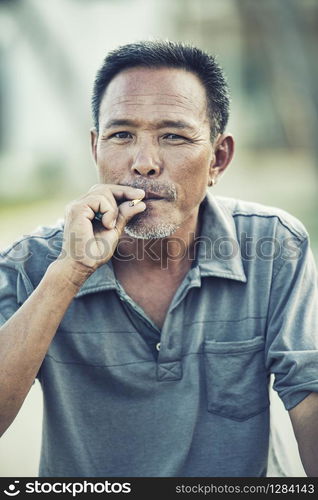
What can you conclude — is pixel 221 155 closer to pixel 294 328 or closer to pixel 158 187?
pixel 158 187

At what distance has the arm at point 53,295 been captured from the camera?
2.22 m

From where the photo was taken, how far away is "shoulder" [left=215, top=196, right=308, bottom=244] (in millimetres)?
2678

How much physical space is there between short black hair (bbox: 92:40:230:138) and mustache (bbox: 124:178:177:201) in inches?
18.0

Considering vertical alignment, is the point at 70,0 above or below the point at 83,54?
above

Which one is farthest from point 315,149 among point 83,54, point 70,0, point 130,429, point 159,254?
point 130,429

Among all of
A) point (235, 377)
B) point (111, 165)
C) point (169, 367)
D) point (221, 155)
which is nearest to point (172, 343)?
point (169, 367)

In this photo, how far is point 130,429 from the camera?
2.45 metres

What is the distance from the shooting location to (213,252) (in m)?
2.66

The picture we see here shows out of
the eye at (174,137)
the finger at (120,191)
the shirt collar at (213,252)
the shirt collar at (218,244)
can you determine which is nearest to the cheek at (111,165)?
the finger at (120,191)

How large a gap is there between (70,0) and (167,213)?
9.26 meters

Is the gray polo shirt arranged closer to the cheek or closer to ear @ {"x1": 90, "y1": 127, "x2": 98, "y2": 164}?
the cheek

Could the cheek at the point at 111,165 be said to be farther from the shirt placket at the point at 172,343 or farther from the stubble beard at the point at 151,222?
the shirt placket at the point at 172,343

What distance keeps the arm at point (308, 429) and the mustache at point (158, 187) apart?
1.00 m
